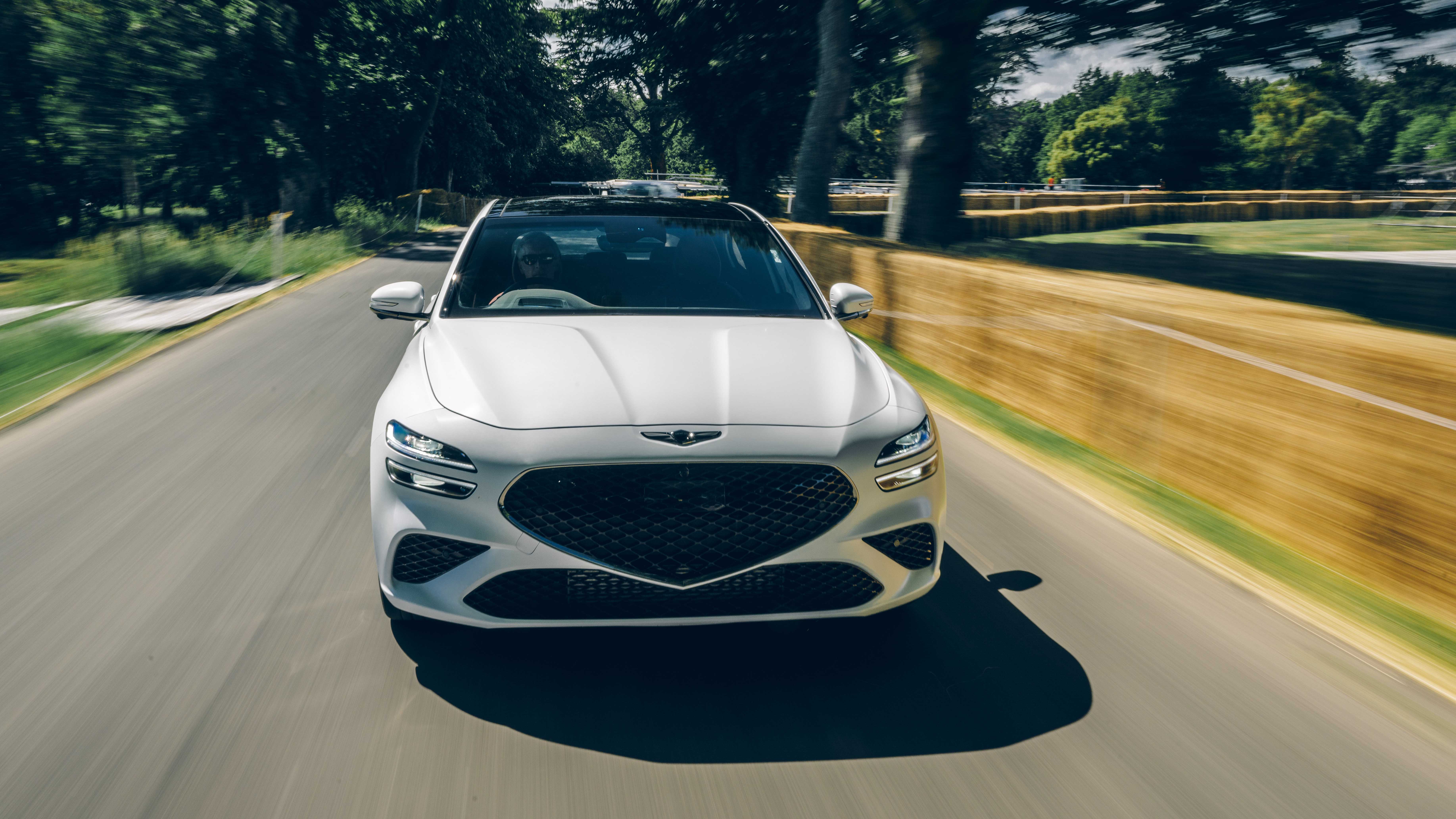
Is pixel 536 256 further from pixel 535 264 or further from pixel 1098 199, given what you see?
pixel 1098 199

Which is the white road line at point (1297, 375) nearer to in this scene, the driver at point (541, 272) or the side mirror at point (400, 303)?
the driver at point (541, 272)

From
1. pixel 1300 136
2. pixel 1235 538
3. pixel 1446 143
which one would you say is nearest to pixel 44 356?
pixel 1235 538

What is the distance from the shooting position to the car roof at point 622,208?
5.36 m

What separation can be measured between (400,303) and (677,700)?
7.94 feet

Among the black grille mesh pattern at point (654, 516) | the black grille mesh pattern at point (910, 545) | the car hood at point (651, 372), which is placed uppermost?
the car hood at point (651, 372)

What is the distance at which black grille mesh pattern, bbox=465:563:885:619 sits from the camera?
3.14 metres

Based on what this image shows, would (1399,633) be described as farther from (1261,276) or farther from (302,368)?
(1261,276)

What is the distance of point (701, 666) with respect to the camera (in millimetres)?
3453

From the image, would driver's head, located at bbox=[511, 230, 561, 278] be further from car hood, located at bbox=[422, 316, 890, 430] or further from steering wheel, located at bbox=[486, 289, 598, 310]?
car hood, located at bbox=[422, 316, 890, 430]

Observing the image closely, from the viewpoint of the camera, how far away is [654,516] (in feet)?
10.3

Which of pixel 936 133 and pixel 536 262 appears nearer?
pixel 536 262

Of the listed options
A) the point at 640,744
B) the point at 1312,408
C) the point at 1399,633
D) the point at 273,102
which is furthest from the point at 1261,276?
the point at 273,102

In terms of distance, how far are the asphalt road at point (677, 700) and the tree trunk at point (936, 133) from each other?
13344mm

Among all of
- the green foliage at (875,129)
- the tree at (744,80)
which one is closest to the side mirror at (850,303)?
the green foliage at (875,129)
